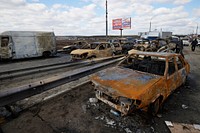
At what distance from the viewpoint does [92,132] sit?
9.90 ft

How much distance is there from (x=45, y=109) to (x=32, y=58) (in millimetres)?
11652

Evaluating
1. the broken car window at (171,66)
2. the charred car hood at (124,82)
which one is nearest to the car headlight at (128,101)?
the charred car hood at (124,82)

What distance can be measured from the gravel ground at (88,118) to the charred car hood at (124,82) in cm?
77

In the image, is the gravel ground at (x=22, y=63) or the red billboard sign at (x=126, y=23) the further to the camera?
the red billboard sign at (x=126, y=23)

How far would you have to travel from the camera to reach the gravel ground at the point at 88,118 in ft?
10.3

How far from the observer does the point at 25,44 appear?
12.4 metres

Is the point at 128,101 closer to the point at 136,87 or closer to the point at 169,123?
the point at 136,87

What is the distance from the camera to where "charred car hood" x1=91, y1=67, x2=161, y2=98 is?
3150mm

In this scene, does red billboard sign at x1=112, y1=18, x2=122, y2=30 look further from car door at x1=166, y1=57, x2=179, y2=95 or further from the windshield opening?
car door at x1=166, y1=57, x2=179, y2=95

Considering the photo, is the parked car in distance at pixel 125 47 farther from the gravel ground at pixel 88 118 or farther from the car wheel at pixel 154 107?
the car wheel at pixel 154 107

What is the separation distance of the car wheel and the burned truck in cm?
1220

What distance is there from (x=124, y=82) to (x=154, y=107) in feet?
3.24

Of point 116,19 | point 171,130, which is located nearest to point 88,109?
point 171,130

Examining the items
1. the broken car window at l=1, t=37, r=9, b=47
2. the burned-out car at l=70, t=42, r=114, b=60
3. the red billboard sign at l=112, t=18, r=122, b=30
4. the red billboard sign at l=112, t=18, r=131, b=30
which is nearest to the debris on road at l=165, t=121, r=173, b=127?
the burned-out car at l=70, t=42, r=114, b=60
